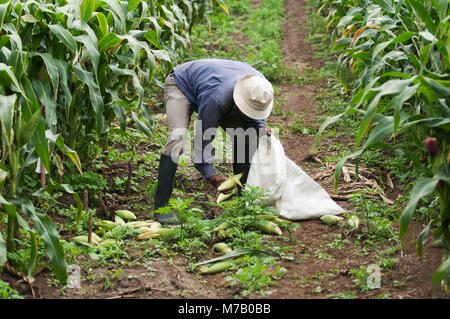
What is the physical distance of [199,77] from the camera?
171 inches

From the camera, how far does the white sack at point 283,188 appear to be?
425 cm

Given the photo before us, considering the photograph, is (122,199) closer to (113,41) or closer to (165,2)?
(113,41)

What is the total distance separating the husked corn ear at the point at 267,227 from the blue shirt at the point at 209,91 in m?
0.52

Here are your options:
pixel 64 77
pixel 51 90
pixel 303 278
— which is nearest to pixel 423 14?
pixel 303 278

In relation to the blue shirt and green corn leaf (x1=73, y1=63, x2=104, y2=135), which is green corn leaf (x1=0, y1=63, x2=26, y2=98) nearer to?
green corn leaf (x1=73, y1=63, x2=104, y2=135)

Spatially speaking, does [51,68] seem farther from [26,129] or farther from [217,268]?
[217,268]

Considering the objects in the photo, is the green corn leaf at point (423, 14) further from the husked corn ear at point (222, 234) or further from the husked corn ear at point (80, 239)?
the husked corn ear at point (80, 239)

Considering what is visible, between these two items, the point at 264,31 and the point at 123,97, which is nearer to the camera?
the point at 123,97

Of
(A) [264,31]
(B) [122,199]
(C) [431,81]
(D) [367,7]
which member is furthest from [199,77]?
(A) [264,31]

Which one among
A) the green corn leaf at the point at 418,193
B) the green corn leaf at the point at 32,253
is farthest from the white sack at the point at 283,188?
the green corn leaf at the point at 32,253

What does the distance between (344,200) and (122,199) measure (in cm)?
186

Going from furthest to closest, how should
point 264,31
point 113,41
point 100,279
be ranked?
1. point 264,31
2. point 113,41
3. point 100,279
